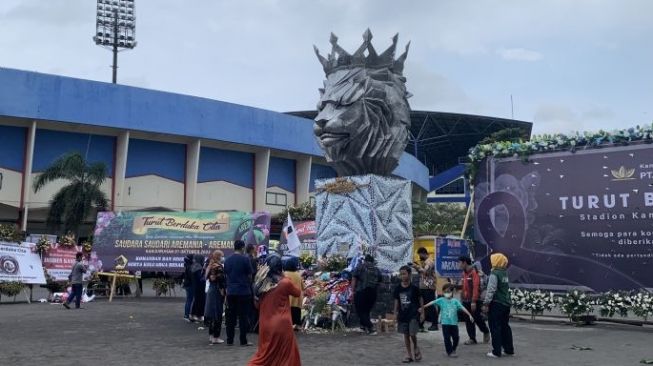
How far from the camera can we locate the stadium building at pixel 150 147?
3384 cm

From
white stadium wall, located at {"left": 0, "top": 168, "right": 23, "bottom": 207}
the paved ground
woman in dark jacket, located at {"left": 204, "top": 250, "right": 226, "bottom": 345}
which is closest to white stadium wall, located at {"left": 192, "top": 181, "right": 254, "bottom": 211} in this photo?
white stadium wall, located at {"left": 0, "top": 168, "right": 23, "bottom": 207}

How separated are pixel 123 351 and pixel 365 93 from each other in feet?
26.4

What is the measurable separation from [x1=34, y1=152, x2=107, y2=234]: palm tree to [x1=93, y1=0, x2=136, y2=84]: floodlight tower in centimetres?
2074

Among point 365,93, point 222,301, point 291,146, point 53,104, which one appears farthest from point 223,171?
point 222,301

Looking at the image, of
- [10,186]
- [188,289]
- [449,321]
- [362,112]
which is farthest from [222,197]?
[449,321]

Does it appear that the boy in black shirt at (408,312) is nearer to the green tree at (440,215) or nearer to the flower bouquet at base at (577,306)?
the flower bouquet at base at (577,306)

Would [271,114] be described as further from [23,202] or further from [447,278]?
[447,278]

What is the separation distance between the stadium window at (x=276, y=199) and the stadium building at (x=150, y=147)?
8 centimetres

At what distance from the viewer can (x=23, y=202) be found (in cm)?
3406

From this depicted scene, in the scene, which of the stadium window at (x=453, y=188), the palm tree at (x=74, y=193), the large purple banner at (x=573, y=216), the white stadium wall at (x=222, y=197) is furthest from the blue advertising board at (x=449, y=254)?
the stadium window at (x=453, y=188)

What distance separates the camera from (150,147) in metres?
39.1

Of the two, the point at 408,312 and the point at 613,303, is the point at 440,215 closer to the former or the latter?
the point at 613,303

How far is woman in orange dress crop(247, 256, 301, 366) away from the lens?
20.0 ft

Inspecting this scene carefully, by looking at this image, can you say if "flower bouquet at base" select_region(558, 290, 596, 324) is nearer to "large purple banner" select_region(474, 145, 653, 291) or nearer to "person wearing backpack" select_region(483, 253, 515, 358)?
"large purple banner" select_region(474, 145, 653, 291)
